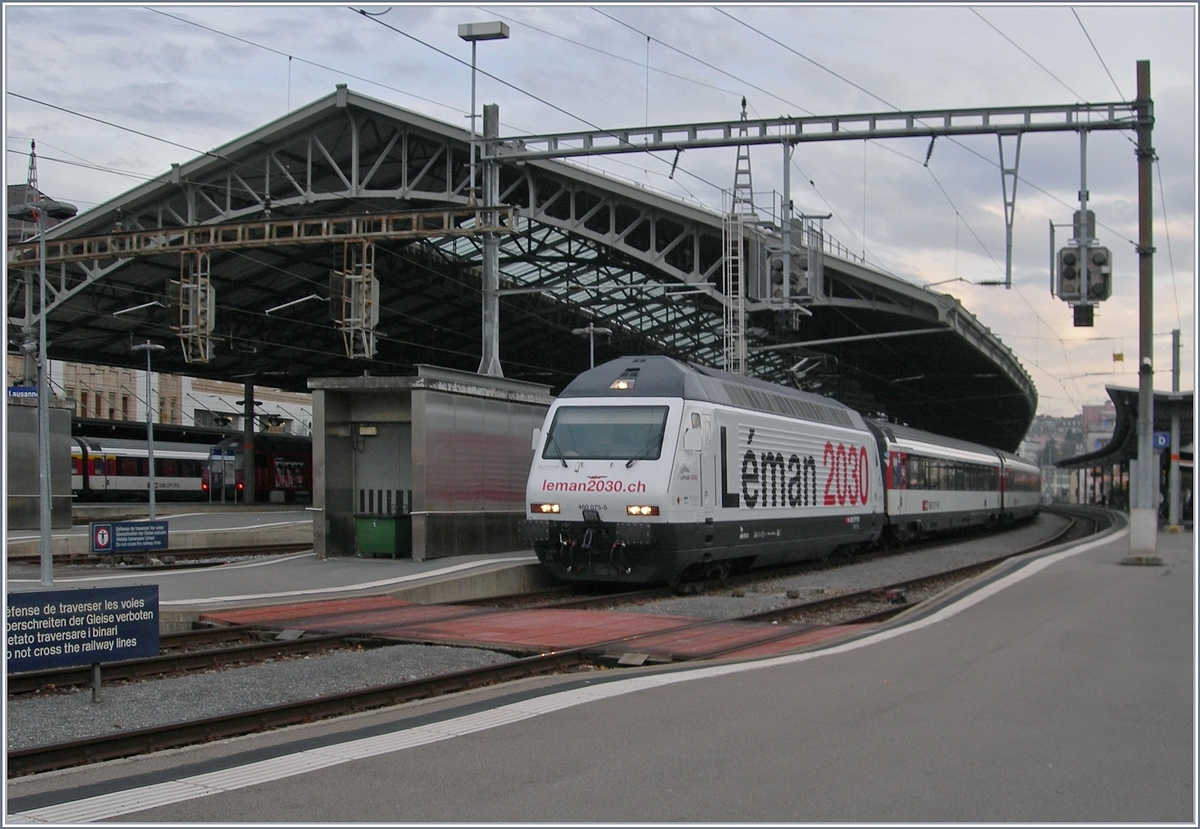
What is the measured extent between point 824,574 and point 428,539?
8059 millimetres

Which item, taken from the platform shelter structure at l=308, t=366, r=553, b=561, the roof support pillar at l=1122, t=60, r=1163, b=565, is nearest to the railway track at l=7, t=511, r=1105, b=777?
the roof support pillar at l=1122, t=60, r=1163, b=565

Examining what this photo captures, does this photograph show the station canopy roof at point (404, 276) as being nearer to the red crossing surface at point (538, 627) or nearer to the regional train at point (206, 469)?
the regional train at point (206, 469)

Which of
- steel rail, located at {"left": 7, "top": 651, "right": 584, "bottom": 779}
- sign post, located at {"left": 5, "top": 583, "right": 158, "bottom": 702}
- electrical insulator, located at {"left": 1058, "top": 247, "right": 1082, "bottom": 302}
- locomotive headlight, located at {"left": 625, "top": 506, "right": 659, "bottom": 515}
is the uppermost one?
electrical insulator, located at {"left": 1058, "top": 247, "right": 1082, "bottom": 302}

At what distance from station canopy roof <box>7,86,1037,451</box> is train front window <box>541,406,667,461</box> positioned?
640cm

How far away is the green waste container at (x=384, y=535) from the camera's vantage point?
72.8 feet

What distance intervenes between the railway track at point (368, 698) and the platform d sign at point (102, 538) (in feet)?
47.1

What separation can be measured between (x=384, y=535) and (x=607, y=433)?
5.70 metres

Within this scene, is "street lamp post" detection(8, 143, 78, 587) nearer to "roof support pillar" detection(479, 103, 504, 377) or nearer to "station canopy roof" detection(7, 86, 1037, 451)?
"station canopy roof" detection(7, 86, 1037, 451)

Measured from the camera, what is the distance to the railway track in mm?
7934

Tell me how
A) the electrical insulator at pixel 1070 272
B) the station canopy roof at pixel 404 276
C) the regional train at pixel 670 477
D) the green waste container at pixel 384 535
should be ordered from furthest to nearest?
the station canopy roof at pixel 404 276, the green waste container at pixel 384 535, the electrical insulator at pixel 1070 272, the regional train at pixel 670 477

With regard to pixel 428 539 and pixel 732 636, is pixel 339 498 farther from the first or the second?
pixel 732 636

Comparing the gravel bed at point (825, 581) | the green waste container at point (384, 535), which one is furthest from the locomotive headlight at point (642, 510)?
the green waste container at point (384, 535)

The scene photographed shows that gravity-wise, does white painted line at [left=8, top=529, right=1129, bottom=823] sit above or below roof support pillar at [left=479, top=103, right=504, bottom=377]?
below

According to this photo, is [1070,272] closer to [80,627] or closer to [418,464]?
[418,464]
